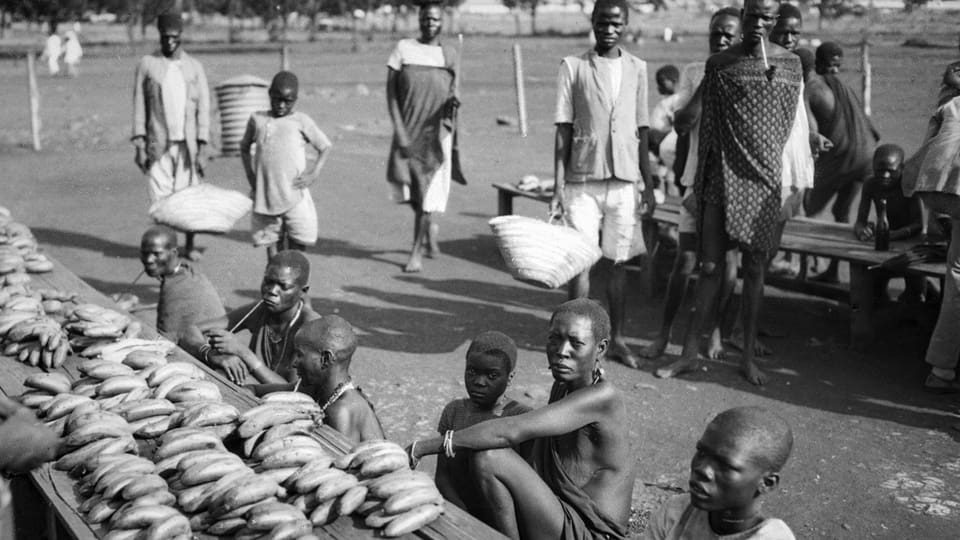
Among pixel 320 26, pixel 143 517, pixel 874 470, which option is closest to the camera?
pixel 143 517

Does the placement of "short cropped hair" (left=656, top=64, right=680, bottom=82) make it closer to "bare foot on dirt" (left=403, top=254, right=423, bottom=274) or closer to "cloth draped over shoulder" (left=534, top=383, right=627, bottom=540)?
"bare foot on dirt" (left=403, top=254, right=423, bottom=274)

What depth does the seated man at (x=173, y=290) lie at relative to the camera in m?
6.21

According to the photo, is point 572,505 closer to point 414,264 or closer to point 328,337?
point 328,337

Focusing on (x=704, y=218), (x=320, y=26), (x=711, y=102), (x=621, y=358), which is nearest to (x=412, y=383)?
(x=621, y=358)

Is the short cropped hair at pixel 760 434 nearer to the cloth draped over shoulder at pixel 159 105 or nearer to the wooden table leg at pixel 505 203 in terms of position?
the cloth draped over shoulder at pixel 159 105

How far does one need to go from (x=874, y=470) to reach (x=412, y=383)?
9.08ft

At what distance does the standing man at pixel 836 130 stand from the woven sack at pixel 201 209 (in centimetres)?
480

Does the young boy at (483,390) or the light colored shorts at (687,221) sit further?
the light colored shorts at (687,221)

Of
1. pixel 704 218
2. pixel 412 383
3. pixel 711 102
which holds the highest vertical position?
pixel 711 102

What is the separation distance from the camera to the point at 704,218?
643 cm

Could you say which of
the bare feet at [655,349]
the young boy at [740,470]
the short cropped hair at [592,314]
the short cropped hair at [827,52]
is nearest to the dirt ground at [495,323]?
the bare feet at [655,349]

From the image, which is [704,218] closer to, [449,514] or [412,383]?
[412,383]

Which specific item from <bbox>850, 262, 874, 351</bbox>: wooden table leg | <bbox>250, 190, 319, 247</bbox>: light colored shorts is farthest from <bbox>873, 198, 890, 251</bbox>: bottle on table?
<bbox>250, 190, 319, 247</bbox>: light colored shorts

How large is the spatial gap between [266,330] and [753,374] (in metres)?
3.09
